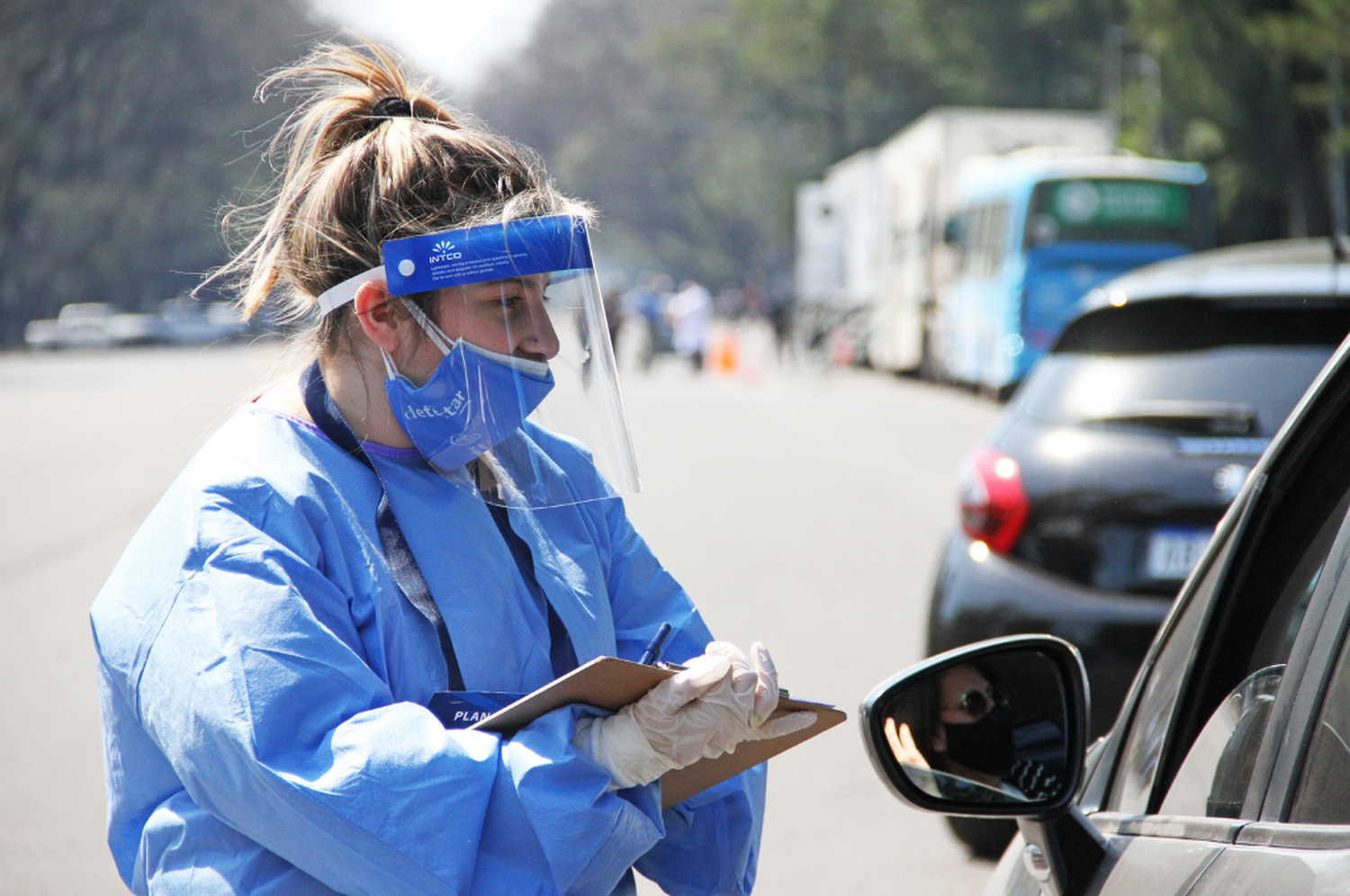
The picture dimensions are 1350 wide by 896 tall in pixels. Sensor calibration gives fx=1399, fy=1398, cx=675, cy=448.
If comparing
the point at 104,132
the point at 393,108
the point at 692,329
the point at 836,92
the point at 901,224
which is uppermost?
the point at 836,92

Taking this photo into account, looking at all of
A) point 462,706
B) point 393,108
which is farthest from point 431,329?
point 462,706

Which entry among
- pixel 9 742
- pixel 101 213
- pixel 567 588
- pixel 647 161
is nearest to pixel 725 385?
pixel 9 742

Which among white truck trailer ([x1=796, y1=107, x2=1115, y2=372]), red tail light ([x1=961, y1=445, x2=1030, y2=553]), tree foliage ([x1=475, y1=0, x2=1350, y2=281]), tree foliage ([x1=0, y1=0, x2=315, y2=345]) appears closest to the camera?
red tail light ([x1=961, y1=445, x2=1030, y2=553])

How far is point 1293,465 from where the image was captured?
171 centimetres

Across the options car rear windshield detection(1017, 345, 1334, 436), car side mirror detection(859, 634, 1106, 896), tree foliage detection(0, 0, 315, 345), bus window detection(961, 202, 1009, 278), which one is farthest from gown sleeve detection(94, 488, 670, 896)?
tree foliage detection(0, 0, 315, 345)

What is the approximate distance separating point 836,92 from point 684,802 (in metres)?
54.5

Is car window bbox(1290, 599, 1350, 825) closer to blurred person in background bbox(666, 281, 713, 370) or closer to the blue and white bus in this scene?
the blue and white bus

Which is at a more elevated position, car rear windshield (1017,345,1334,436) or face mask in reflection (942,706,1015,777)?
car rear windshield (1017,345,1334,436)

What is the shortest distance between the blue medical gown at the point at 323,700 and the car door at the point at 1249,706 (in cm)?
60

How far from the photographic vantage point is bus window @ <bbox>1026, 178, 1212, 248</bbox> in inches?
765

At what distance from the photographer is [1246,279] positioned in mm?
3936

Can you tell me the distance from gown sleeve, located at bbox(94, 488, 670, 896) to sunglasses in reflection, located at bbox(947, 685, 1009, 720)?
48 centimetres

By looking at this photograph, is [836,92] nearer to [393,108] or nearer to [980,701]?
[393,108]

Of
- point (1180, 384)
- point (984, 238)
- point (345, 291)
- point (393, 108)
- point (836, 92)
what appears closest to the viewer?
point (345, 291)
